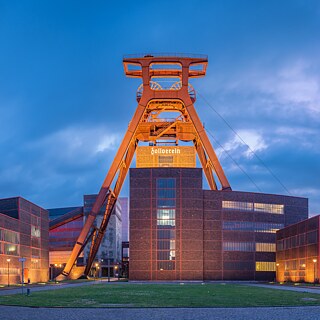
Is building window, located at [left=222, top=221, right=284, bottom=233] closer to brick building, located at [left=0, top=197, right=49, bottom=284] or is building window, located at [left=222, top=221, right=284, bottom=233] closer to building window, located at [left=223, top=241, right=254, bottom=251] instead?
building window, located at [left=223, top=241, right=254, bottom=251]

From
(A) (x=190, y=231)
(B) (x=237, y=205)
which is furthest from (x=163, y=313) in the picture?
(B) (x=237, y=205)

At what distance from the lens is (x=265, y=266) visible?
77312 millimetres

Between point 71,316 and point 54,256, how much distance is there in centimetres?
9785

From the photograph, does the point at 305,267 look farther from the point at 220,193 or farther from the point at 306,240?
the point at 220,193

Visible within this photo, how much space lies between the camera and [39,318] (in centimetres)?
1862

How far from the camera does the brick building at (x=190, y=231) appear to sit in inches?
2847

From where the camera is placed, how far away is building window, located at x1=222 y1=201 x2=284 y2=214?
250 feet

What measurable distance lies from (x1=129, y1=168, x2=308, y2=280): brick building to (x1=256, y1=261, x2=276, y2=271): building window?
0.03 m

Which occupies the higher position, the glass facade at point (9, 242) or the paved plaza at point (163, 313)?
the glass facade at point (9, 242)

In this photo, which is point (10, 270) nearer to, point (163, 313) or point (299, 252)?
point (299, 252)

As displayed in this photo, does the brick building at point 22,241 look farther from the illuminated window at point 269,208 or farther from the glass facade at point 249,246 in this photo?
the illuminated window at point 269,208

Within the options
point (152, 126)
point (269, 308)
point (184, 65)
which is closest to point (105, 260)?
point (152, 126)

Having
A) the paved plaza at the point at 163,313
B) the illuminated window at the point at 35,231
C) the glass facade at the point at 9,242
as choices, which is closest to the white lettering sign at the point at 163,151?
the illuminated window at the point at 35,231

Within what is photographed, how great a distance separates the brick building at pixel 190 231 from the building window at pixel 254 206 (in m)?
0.14
